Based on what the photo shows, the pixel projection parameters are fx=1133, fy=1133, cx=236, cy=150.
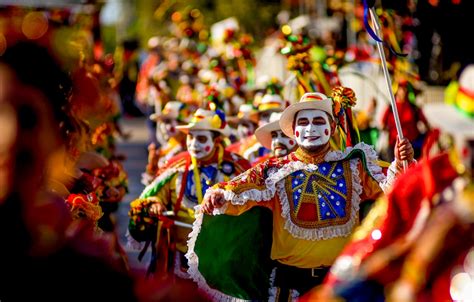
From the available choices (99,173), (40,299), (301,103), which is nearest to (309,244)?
(301,103)

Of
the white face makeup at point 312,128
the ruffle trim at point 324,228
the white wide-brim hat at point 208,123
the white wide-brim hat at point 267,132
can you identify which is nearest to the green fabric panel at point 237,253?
the ruffle trim at point 324,228

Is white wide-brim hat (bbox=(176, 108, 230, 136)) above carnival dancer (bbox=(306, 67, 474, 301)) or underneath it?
above

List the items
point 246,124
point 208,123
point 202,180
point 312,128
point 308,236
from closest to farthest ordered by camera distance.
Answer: point 308,236 → point 312,128 → point 202,180 → point 208,123 → point 246,124

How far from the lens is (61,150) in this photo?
4.34 m

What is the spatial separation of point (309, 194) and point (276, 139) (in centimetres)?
165

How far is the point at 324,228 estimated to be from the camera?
723cm

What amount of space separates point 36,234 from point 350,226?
11.8ft

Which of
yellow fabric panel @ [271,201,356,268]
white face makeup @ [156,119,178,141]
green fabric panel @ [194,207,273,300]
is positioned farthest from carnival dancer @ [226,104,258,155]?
yellow fabric panel @ [271,201,356,268]

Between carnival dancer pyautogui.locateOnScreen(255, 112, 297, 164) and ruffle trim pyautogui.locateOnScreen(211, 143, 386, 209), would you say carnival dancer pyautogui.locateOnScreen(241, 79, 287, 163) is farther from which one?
ruffle trim pyautogui.locateOnScreen(211, 143, 386, 209)

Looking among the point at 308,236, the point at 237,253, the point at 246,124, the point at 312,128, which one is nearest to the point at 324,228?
the point at 308,236

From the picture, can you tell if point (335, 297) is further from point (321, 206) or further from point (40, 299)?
point (321, 206)

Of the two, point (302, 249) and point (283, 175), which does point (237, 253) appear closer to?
point (302, 249)

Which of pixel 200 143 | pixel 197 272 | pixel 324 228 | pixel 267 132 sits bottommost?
pixel 197 272

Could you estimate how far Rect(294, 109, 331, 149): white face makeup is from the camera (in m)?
7.34
